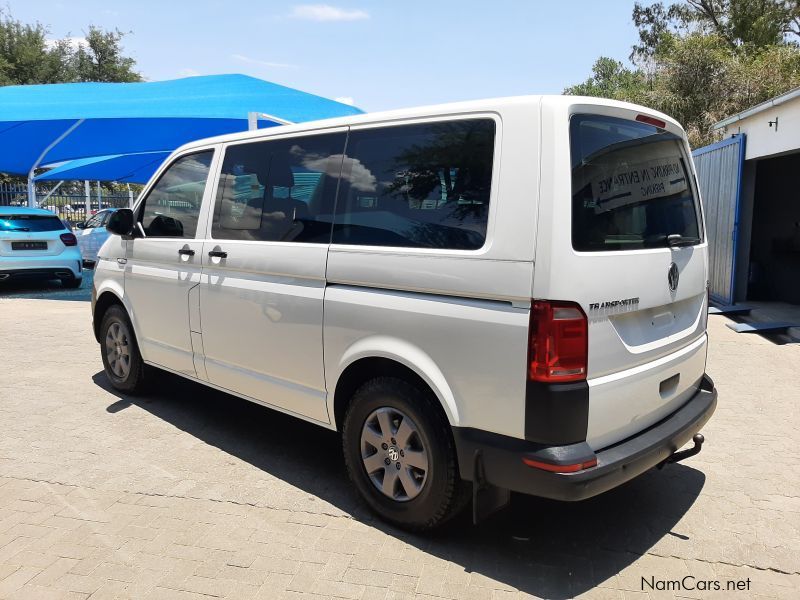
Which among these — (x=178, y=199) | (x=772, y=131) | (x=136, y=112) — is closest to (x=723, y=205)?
(x=772, y=131)

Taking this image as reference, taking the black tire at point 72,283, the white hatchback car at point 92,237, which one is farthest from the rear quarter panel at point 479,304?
the white hatchback car at point 92,237

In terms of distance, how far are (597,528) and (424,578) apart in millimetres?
1046

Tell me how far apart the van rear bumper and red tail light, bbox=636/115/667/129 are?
1.52 m

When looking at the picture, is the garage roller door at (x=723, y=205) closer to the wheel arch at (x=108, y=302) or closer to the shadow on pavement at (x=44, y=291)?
the wheel arch at (x=108, y=302)

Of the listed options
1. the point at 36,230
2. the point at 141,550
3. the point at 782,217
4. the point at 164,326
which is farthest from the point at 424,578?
the point at 36,230

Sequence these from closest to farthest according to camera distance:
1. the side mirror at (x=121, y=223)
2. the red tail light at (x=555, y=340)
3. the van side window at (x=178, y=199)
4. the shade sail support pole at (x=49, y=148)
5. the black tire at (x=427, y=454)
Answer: the red tail light at (x=555, y=340) → the black tire at (x=427, y=454) → the van side window at (x=178, y=199) → the side mirror at (x=121, y=223) → the shade sail support pole at (x=49, y=148)

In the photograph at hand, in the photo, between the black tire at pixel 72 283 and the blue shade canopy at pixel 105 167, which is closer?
the black tire at pixel 72 283

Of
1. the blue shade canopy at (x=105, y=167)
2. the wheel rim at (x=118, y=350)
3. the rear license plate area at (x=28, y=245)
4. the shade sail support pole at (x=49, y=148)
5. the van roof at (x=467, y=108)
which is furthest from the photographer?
the blue shade canopy at (x=105, y=167)

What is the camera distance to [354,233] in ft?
10.7

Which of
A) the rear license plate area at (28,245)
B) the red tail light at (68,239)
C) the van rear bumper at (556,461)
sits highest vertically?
the red tail light at (68,239)

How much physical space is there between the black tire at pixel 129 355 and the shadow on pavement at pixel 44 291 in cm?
682

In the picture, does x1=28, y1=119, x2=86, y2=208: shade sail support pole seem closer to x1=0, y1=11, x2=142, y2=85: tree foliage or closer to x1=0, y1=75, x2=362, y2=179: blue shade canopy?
x1=0, y1=75, x2=362, y2=179: blue shade canopy

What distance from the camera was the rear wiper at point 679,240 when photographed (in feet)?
10.2

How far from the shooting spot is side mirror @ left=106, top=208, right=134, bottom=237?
479 cm
